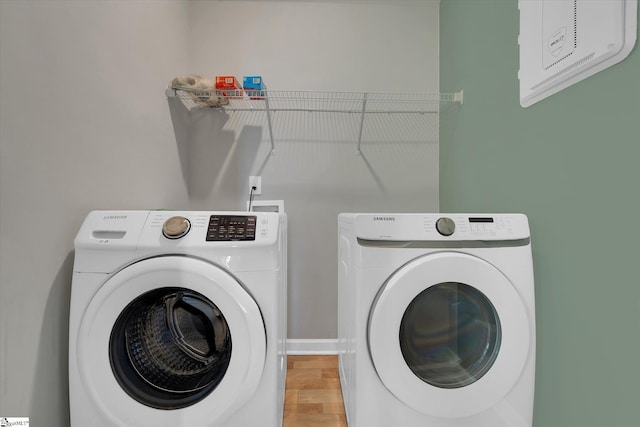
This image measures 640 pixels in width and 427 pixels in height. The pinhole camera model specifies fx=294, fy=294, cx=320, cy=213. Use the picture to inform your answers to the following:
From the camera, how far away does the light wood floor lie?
4.10 ft

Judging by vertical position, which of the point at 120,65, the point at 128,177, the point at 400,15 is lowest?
the point at 128,177

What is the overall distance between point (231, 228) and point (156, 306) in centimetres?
37

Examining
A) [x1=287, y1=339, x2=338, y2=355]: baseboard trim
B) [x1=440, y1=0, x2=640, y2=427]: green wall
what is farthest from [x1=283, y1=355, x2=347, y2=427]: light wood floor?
[x1=440, y1=0, x2=640, y2=427]: green wall

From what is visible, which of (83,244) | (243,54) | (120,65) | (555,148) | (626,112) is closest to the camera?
(626,112)

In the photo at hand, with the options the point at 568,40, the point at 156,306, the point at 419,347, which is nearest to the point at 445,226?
the point at 419,347

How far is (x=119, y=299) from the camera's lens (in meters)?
0.84

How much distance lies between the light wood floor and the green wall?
30.9 inches

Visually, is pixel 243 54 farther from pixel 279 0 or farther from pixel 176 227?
pixel 176 227

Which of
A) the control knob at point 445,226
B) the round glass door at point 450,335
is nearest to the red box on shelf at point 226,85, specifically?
the control knob at point 445,226

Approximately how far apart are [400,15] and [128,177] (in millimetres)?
1866

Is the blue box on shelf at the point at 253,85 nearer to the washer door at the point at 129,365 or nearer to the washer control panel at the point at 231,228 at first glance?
the washer control panel at the point at 231,228

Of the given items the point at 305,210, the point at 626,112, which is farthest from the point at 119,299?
the point at 626,112

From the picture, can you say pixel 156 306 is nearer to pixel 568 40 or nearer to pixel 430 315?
pixel 430 315

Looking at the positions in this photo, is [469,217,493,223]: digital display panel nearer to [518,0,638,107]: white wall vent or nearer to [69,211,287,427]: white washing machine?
[518,0,638,107]: white wall vent
